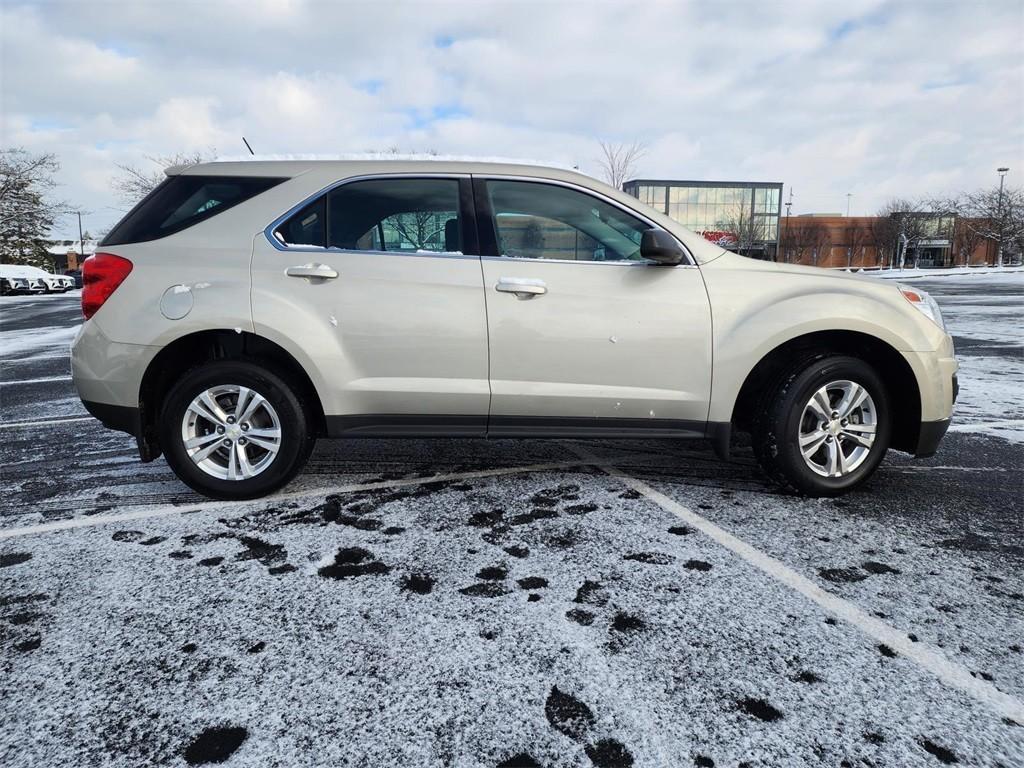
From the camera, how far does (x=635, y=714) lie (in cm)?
189

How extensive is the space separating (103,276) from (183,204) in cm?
56

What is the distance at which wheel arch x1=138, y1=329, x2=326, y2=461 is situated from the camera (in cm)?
354

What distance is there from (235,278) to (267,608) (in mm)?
1774

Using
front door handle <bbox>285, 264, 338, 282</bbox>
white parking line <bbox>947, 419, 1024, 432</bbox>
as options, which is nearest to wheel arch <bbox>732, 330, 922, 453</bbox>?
white parking line <bbox>947, 419, 1024, 432</bbox>

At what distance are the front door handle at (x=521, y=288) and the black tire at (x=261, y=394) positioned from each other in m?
1.26

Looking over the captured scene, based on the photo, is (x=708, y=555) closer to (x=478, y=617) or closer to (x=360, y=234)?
(x=478, y=617)

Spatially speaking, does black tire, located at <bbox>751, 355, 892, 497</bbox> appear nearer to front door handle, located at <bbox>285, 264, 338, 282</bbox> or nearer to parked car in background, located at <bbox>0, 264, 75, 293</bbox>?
front door handle, located at <bbox>285, 264, 338, 282</bbox>

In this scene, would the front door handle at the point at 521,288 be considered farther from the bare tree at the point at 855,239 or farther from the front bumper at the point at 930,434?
the bare tree at the point at 855,239

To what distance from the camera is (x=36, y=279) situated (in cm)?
3953

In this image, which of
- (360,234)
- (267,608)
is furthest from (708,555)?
(360,234)

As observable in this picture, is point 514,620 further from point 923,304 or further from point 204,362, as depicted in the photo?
point 923,304

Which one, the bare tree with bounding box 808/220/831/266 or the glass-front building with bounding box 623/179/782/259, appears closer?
the glass-front building with bounding box 623/179/782/259

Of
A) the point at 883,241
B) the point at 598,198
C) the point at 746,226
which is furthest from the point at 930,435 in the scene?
the point at 883,241

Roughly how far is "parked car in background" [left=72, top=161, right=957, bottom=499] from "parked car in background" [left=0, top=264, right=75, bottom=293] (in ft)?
144
